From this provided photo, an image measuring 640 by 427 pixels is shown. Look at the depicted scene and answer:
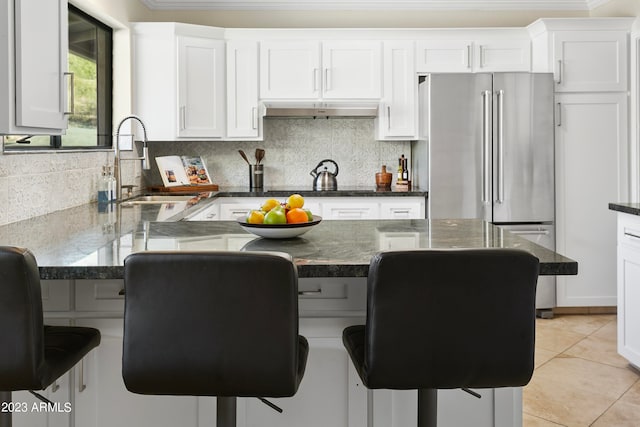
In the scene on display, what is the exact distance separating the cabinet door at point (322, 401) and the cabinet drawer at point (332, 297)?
0.37 feet

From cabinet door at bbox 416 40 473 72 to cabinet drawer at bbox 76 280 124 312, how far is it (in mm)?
3549

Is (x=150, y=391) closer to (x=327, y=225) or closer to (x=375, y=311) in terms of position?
(x=375, y=311)

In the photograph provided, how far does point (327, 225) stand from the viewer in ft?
8.38

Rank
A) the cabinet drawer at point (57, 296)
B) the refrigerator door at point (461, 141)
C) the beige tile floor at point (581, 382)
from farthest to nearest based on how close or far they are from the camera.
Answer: the refrigerator door at point (461, 141) → the beige tile floor at point (581, 382) → the cabinet drawer at point (57, 296)

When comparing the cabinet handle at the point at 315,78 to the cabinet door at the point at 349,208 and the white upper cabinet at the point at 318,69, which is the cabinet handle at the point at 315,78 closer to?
the white upper cabinet at the point at 318,69

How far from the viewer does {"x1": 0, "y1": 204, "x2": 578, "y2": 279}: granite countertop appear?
5.41ft

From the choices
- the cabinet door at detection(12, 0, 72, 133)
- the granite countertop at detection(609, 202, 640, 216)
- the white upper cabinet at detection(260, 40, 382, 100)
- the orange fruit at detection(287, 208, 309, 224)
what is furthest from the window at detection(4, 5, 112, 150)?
the granite countertop at detection(609, 202, 640, 216)

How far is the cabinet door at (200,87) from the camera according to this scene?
4.75 meters

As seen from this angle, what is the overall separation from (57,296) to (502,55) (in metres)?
3.99

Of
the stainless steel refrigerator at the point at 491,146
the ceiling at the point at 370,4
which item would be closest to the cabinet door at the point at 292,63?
the ceiling at the point at 370,4

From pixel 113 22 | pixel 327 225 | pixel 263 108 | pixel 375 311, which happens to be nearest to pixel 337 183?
pixel 263 108

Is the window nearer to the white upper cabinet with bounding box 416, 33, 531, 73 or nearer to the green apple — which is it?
the green apple

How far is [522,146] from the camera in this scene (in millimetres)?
4520

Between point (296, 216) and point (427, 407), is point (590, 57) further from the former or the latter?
point (427, 407)
